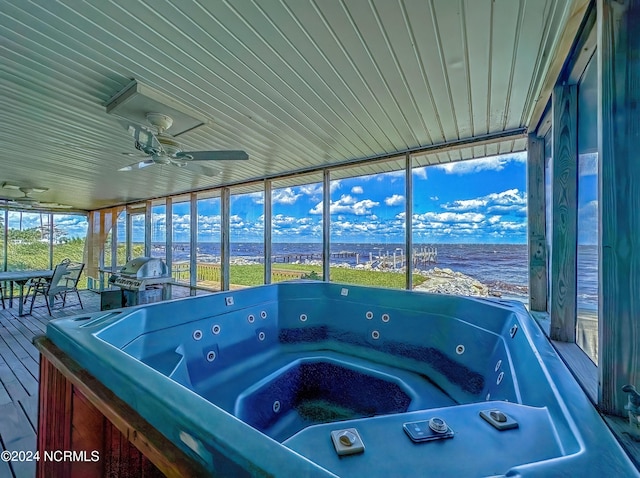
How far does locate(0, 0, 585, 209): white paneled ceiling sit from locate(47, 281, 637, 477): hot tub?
149 centimetres

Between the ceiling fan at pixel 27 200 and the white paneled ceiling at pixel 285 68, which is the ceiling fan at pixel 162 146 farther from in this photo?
the ceiling fan at pixel 27 200

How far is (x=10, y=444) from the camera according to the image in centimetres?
167

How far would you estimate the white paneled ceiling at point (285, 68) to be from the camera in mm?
1294

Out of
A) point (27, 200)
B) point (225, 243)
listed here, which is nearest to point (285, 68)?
point (225, 243)

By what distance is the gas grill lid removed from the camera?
401 cm

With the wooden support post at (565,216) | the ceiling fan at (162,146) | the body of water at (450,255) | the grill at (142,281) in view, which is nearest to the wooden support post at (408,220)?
the body of water at (450,255)

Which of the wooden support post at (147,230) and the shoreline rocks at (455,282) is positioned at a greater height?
the wooden support post at (147,230)

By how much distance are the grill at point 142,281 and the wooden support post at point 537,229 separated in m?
4.60

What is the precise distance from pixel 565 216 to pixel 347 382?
6.27 ft

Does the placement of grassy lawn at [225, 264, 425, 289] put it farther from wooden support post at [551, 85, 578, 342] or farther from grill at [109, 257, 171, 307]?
wooden support post at [551, 85, 578, 342]

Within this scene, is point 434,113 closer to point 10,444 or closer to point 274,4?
point 274,4

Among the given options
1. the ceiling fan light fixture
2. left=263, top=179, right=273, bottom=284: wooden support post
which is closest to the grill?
left=263, top=179, right=273, bottom=284: wooden support post

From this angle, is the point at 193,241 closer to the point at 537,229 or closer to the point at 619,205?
the point at 537,229

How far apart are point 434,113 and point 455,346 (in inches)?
76.2
